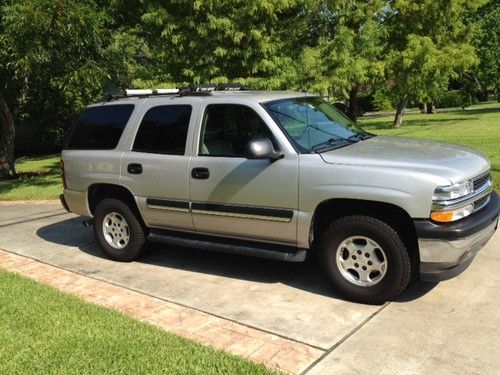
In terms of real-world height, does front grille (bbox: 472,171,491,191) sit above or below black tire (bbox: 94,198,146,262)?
above

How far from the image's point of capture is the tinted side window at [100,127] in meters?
6.25

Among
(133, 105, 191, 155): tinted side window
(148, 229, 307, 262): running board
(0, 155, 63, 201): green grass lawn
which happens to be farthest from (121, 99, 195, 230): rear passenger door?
(0, 155, 63, 201): green grass lawn

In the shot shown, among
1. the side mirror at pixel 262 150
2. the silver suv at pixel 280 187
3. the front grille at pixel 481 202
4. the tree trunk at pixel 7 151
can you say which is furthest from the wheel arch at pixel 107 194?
the tree trunk at pixel 7 151

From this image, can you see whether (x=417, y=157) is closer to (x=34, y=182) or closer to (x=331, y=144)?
(x=331, y=144)

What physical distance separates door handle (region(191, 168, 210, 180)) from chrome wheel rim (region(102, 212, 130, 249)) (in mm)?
1263

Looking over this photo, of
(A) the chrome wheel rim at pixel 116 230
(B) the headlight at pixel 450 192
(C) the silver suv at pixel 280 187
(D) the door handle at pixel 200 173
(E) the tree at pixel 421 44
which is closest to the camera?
(B) the headlight at pixel 450 192

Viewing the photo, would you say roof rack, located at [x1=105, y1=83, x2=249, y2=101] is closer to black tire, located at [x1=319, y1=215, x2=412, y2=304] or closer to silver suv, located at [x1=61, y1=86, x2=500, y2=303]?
silver suv, located at [x1=61, y1=86, x2=500, y2=303]

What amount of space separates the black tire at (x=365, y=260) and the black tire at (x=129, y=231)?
2.28 metres

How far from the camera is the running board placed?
5.03 metres

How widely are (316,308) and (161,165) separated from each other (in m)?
2.19

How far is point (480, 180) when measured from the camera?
4.71 meters

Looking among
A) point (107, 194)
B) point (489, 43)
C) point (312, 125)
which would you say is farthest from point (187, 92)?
point (489, 43)

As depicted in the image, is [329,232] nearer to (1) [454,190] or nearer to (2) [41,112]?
(1) [454,190]

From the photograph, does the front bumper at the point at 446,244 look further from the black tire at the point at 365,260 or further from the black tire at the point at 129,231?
the black tire at the point at 129,231
